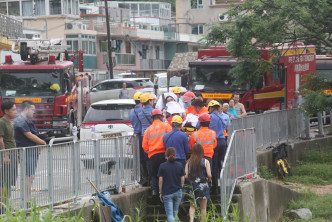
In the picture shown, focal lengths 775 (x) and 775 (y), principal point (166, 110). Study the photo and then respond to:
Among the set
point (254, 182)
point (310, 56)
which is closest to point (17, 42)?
point (310, 56)

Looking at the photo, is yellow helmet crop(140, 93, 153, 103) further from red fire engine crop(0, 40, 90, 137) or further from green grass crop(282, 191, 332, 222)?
red fire engine crop(0, 40, 90, 137)

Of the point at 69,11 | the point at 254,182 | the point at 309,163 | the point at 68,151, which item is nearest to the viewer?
the point at 68,151

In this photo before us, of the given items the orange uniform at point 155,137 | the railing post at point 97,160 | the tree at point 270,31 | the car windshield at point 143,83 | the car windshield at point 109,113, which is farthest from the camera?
the car windshield at point 143,83

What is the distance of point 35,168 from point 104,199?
1.26 m

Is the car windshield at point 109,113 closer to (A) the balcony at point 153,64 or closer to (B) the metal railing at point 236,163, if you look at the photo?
(B) the metal railing at point 236,163

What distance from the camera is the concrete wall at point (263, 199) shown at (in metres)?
15.1

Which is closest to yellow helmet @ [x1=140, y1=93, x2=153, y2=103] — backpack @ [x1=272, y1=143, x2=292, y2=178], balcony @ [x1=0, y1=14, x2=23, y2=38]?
backpack @ [x1=272, y1=143, x2=292, y2=178]

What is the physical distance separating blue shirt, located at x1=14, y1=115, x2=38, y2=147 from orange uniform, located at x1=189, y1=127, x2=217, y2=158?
2.88 metres

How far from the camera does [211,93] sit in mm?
26688

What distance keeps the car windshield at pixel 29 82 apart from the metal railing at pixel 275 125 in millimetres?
7378

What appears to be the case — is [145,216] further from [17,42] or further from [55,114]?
[17,42]

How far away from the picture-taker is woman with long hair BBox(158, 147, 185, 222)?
40.8 feet

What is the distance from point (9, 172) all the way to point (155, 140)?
357 cm

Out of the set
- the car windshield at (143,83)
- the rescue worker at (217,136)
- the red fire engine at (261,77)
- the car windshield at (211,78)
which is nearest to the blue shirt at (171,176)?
the rescue worker at (217,136)
